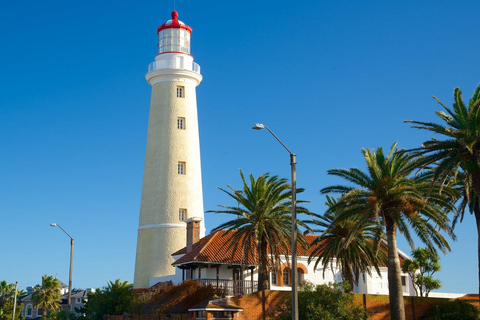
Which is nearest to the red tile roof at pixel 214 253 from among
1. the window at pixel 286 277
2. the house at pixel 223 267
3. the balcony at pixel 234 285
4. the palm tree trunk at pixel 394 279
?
the house at pixel 223 267

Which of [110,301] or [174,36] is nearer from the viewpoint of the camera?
[110,301]

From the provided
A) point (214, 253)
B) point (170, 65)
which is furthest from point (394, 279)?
point (170, 65)

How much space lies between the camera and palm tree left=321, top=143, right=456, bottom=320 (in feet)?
106

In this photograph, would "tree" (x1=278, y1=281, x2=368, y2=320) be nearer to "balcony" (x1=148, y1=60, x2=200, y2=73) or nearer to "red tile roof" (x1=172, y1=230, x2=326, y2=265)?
"red tile roof" (x1=172, y1=230, x2=326, y2=265)

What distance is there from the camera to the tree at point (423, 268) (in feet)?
170

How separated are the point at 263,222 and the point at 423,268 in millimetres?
21582

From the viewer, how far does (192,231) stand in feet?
151

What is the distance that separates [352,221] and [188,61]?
70.4 ft

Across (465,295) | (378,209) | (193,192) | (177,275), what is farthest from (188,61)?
(465,295)

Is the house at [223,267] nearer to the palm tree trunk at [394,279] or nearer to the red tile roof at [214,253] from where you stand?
the red tile roof at [214,253]

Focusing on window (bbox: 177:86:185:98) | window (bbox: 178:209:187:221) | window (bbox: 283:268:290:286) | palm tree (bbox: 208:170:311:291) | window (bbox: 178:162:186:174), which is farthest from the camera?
window (bbox: 177:86:185:98)

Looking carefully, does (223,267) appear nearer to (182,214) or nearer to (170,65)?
(182,214)

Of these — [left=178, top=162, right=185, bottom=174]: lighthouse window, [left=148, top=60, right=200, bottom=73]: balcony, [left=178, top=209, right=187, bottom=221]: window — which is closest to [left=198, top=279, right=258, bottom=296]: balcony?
[left=178, top=209, right=187, bottom=221]: window

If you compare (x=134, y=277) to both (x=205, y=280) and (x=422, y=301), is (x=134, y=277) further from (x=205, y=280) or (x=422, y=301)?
(x=422, y=301)
